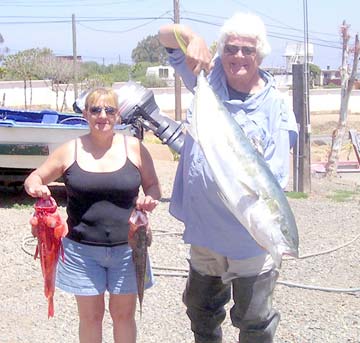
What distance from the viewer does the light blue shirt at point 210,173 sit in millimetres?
3244

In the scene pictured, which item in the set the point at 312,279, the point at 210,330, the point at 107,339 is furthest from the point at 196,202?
the point at 312,279

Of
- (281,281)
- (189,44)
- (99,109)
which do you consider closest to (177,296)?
(281,281)

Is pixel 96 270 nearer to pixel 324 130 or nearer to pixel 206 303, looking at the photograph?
pixel 206 303

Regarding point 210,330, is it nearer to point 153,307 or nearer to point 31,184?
point 31,184

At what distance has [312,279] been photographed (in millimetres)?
5883

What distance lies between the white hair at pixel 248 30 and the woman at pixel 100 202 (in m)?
0.68

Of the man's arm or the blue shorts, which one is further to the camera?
the blue shorts

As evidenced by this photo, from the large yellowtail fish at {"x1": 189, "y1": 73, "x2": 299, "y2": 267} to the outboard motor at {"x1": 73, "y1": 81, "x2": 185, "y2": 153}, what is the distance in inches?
240

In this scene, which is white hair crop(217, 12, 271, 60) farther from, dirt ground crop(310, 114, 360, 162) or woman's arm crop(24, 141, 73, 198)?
dirt ground crop(310, 114, 360, 162)

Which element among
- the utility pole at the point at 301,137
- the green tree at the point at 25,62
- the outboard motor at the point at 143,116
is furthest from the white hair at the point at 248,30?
the green tree at the point at 25,62

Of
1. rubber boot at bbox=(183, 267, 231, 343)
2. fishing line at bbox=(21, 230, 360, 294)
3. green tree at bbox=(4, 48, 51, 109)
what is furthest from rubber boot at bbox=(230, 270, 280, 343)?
green tree at bbox=(4, 48, 51, 109)

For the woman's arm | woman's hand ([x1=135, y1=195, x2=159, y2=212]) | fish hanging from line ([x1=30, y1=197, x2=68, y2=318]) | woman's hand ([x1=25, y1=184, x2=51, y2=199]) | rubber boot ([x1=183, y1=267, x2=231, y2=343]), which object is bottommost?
rubber boot ([x1=183, y1=267, x2=231, y2=343])

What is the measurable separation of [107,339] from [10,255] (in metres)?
2.36

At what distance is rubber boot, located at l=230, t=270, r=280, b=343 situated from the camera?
10.8 feet
